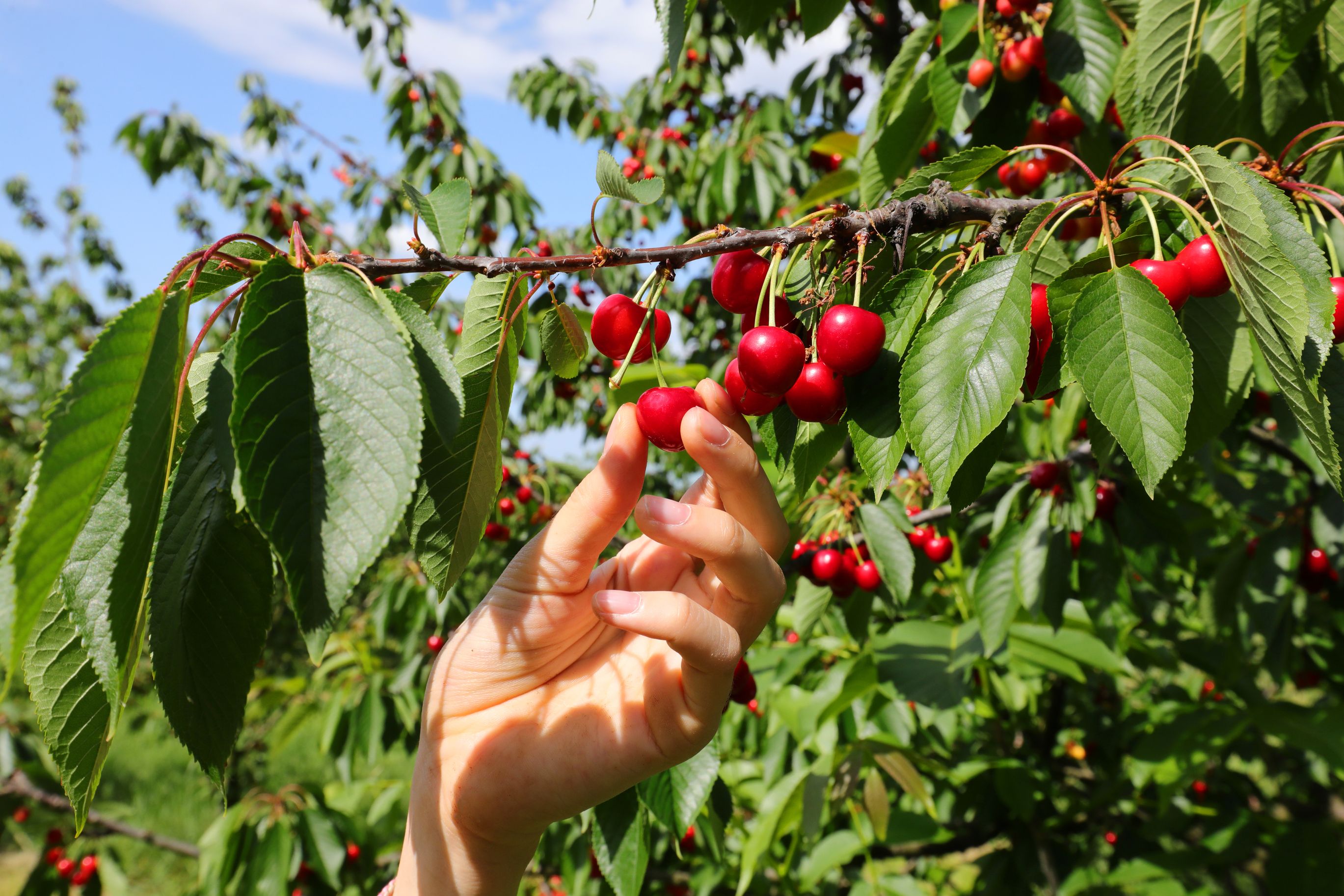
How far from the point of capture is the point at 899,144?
71.5 inches

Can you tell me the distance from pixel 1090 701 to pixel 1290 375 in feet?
14.8

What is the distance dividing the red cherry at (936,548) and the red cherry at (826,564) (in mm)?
498

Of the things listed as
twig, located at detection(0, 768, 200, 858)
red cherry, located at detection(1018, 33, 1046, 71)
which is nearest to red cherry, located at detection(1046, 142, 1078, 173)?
red cherry, located at detection(1018, 33, 1046, 71)

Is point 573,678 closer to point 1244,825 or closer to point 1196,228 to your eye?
point 1196,228

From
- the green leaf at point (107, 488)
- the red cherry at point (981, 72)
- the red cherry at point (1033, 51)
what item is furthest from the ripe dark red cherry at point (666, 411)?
the red cherry at point (1033, 51)

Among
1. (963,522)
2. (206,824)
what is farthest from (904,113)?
(206,824)

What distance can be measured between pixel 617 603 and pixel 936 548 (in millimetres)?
1836

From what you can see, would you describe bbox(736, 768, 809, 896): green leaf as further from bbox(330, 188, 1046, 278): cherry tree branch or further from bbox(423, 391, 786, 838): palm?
bbox(330, 188, 1046, 278): cherry tree branch

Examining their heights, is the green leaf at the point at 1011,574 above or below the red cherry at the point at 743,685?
above

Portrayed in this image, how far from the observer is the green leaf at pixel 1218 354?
3.44 ft

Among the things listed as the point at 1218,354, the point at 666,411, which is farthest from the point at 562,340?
the point at 1218,354

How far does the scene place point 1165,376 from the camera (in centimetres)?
77

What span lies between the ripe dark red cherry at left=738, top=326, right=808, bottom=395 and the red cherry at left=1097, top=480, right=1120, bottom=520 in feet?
5.40

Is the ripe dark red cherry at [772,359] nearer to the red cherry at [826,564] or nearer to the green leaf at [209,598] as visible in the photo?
the green leaf at [209,598]
